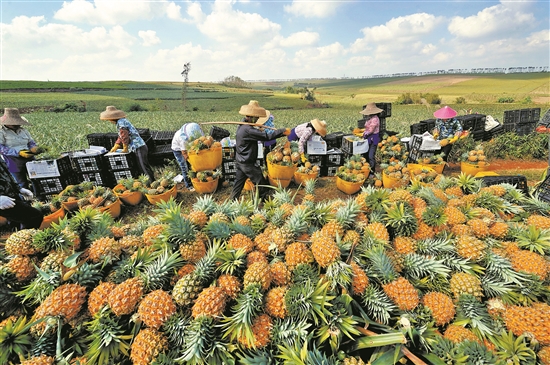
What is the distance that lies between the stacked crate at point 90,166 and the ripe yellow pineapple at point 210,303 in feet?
22.4

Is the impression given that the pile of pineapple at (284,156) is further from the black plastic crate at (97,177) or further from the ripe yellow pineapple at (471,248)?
the ripe yellow pineapple at (471,248)

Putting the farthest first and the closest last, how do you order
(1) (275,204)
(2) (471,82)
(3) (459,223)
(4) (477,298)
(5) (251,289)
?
1. (2) (471,82)
2. (1) (275,204)
3. (3) (459,223)
4. (4) (477,298)
5. (5) (251,289)

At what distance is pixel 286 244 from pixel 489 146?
12.4 meters

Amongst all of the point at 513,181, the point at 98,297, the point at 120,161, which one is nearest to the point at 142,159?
the point at 120,161

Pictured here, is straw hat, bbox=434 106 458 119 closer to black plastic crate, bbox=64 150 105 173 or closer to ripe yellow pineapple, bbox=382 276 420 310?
ripe yellow pineapple, bbox=382 276 420 310

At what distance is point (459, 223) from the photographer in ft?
7.09

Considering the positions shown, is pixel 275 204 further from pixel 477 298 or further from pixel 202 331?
pixel 477 298

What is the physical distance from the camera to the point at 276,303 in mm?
1495

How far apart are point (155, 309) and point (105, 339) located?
0.94ft

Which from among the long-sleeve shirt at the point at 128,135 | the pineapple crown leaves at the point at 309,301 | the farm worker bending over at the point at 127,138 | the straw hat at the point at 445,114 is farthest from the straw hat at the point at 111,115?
the straw hat at the point at 445,114

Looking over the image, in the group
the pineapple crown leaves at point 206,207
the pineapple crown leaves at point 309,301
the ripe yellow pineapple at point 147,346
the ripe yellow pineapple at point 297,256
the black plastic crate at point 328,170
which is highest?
the pineapple crown leaves at point 206,207

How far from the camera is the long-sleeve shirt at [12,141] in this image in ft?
19.4

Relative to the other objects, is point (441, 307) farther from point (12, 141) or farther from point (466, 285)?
point (12, 141)

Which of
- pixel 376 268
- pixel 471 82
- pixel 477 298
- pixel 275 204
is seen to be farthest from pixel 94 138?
pixel 471 82
